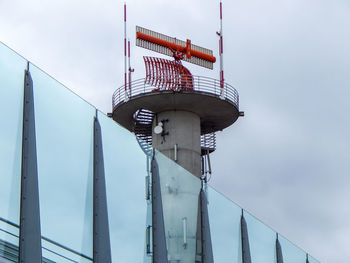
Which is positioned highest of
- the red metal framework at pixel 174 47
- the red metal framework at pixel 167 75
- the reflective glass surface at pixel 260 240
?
the red metal framework at pixel 174 47

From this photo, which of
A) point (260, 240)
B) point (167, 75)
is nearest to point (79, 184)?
point (260, 240)

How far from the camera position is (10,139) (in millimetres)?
10664

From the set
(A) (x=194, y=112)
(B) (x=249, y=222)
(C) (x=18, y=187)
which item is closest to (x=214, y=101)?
(A) (x=194, y=112)

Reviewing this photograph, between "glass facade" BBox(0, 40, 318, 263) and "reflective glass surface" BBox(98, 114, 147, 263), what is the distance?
0.02 metres

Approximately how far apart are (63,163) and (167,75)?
2921 centimetres

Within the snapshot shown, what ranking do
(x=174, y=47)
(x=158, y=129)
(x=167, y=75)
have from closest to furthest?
1. (x=158, y=129)
2. (x=167, y=75)
3. (x=174, y=47)

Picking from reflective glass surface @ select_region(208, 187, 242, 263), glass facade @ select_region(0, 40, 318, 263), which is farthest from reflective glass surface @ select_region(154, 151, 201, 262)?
reflective glass surface @ select_region(208, 187, 242, 263)

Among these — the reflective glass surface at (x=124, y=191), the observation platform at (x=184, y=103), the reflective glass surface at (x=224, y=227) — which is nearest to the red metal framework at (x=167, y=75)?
the observation platform at (x=184, y=103)

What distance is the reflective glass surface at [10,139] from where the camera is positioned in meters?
10.2

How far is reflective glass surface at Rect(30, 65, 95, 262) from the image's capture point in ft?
36.8

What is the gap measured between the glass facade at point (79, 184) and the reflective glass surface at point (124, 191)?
0.06 feet

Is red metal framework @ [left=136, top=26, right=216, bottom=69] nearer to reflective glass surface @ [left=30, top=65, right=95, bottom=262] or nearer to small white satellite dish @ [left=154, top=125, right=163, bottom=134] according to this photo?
small white satellite dish @ [left=154, top=125, right=163, bottom=134]

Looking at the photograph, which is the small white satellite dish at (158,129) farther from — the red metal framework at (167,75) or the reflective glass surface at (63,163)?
the reflective glass surface at (63,163)

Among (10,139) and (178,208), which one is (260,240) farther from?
(10,139)
